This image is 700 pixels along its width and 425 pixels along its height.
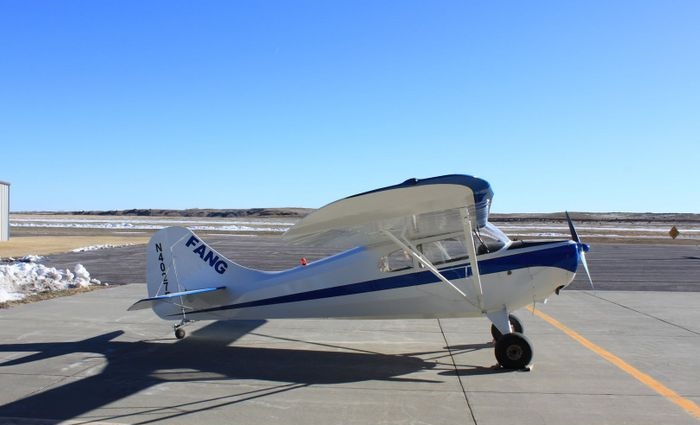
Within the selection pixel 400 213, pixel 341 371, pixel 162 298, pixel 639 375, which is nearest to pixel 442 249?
pixel 400 213

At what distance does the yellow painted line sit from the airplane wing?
2504 millimetres

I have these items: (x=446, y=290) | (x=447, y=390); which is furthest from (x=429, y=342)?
(x=447, y=390)

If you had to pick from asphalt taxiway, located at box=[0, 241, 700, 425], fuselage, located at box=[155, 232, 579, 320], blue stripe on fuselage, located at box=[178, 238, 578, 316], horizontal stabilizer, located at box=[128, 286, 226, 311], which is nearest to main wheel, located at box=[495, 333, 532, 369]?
asphalt taxiway, located at box=[0, 241, 700, 425]

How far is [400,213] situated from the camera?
662 centimetres

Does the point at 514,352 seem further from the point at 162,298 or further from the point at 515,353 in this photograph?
the point at 162,298

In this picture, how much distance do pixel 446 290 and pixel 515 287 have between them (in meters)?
0.93

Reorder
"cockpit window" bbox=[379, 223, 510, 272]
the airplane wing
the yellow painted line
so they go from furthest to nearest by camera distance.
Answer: "cockpit window" bbox=[379, 223, 510, 272], the airplane wing, the yellow painted line

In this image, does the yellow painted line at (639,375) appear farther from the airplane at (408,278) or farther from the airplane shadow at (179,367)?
the airplane shadow at (179,367)

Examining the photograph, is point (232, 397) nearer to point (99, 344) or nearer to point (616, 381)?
point (99, 344)

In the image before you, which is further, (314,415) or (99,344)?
(99,344)

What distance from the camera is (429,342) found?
8.29 m

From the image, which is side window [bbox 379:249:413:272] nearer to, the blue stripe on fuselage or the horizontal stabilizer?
the blue stripe on fuselage

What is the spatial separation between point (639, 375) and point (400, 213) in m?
3.47

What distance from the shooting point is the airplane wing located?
5.72 m
